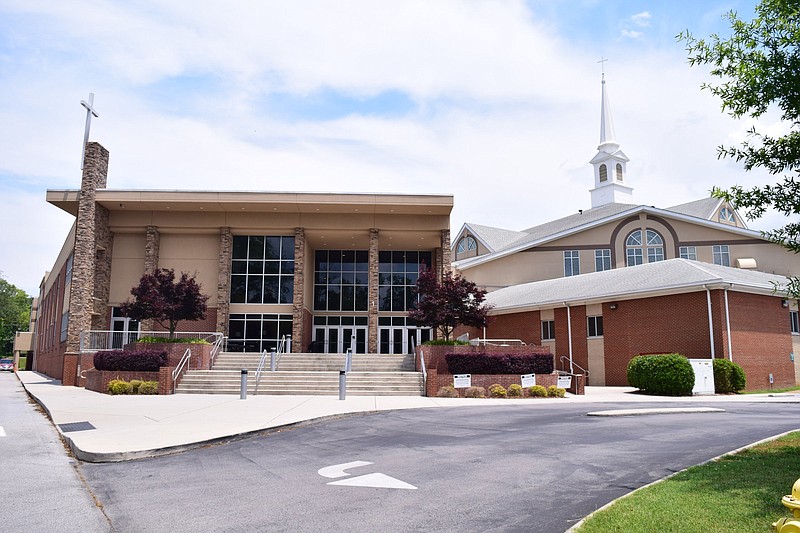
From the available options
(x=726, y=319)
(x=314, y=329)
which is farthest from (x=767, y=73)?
(x=314, y=329)

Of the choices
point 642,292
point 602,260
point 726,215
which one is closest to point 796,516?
point 642,292

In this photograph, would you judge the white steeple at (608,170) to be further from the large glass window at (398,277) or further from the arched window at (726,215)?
the large glass window at (398,277)

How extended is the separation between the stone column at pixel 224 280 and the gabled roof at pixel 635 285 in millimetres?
13396

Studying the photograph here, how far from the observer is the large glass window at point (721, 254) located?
3847cm

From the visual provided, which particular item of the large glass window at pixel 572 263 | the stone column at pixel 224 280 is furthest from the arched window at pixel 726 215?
the stone column at pixel 224 280

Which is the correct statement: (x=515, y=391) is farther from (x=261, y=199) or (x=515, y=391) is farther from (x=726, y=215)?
→ (x=726, y=215)

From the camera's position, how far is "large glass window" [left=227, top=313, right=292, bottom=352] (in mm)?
32250

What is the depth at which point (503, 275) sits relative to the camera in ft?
134

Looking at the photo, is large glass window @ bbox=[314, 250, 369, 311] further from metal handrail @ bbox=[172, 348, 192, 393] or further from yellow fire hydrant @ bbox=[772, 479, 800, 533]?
yellow fire hydrant @ bbox=[772, 479, 800, 533]

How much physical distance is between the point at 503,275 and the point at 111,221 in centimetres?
2331

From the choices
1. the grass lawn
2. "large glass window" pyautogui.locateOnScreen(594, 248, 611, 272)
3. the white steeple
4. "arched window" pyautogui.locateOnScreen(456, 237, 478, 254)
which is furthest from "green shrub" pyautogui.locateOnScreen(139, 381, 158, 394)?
the white steeple

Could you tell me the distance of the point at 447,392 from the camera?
840 inches

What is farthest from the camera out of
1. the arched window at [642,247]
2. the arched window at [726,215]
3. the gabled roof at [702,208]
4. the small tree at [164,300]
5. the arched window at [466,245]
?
the arched window at [466,245]

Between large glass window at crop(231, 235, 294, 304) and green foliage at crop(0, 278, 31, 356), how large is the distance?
75826 mm
